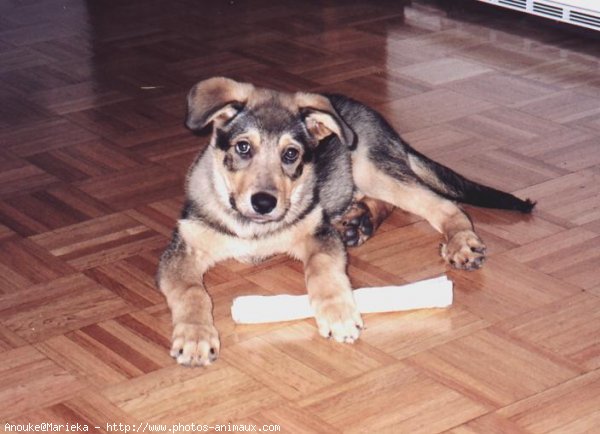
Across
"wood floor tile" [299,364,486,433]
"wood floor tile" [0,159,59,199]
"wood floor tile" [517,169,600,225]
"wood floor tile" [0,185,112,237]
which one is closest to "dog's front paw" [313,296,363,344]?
"wood floor tile" [299,364,486,433]

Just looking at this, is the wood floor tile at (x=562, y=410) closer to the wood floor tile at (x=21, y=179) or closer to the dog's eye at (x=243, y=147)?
the dog's eye at (x=243, y=147)

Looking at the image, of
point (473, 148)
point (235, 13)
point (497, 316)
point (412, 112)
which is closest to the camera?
point (497, 316)

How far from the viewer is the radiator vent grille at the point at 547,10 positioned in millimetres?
5379

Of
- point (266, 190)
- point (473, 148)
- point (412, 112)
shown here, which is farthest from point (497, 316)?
point (412, 112)

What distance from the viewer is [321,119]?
3066 mm

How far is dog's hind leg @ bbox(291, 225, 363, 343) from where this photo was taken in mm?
2766

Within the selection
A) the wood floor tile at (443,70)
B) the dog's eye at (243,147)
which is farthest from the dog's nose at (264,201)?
the wood floor tile at (443,70)

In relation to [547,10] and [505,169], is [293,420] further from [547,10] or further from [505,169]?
[547,10]

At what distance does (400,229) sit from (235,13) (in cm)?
279

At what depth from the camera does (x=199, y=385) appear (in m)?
2.59

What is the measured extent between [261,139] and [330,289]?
1.41ft

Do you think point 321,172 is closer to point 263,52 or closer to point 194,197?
point 194,197

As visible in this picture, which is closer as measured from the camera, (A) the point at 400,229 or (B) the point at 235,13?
(A) the point at 400,229

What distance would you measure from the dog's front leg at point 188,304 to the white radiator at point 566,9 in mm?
2800
